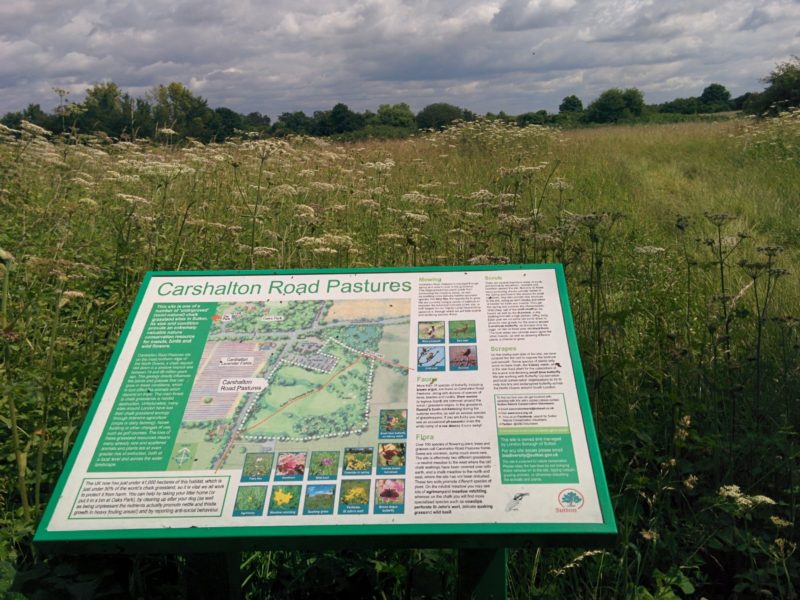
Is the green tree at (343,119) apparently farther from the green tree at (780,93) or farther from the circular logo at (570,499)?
the circular logo at (570,499)

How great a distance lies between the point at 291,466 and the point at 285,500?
0.44 feet

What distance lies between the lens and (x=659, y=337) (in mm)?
4523

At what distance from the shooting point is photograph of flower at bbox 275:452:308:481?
2281 mm

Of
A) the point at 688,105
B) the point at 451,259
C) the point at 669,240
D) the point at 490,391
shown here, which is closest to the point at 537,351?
the point at 490,391

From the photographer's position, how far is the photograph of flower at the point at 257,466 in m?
2.29

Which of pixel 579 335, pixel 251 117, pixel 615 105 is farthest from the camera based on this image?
pixel 615 105

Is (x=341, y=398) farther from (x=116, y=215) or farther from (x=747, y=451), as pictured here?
(x=116, y=215)

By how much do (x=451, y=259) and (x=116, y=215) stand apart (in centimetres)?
382

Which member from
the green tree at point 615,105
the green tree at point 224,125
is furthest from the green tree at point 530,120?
the green tree at point 615,105

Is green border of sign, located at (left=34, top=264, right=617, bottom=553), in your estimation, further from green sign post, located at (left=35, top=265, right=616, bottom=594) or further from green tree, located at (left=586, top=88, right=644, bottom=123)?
green tree, located at (left=586, top=88, right=644, bottom=123)

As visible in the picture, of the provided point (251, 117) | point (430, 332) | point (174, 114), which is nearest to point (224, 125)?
point (251, 117)

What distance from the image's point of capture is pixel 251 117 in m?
17.9

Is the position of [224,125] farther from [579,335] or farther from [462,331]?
[462,331]

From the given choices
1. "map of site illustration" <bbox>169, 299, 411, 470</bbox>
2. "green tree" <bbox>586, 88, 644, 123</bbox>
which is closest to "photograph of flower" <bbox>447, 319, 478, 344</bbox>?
"map of site illustration" <bbox>169, 299, 411, 470</bbox>
